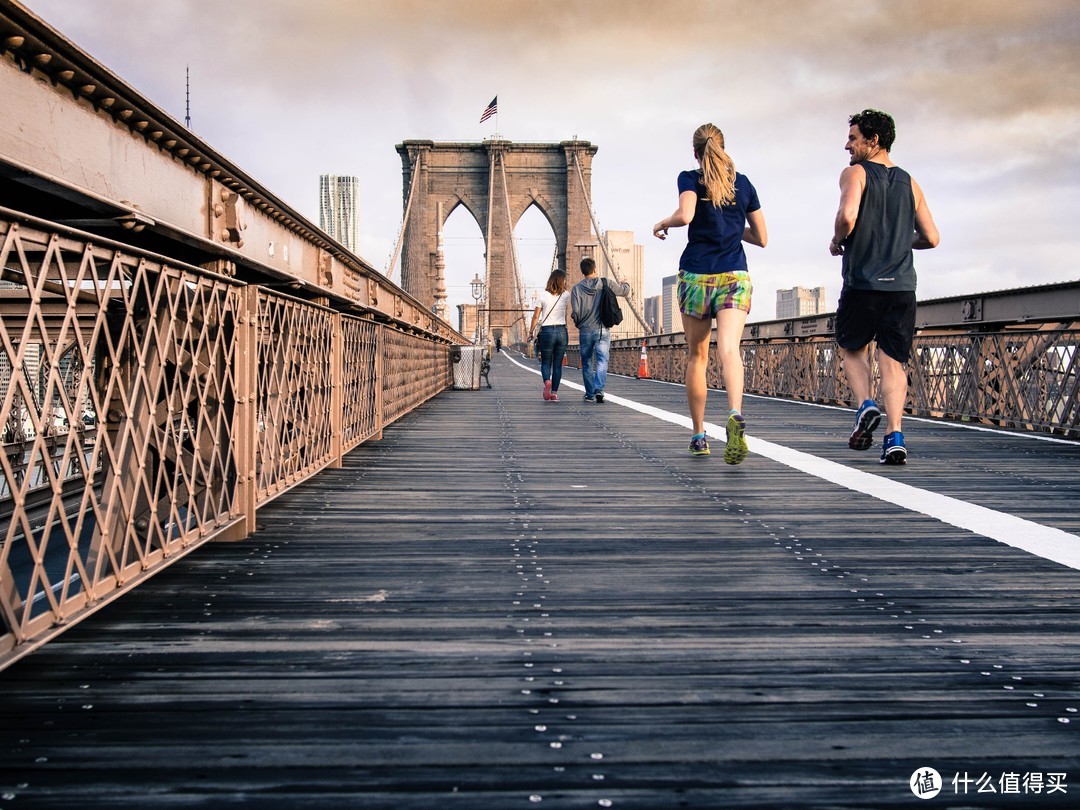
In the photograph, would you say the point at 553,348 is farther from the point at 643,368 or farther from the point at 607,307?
the point at 643,368

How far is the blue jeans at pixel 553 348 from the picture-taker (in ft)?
33.7

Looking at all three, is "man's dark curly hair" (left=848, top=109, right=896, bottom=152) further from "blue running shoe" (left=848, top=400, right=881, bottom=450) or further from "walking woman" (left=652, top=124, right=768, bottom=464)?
"blue running shoe" (left=848, top=400, right=881, bottom=450)

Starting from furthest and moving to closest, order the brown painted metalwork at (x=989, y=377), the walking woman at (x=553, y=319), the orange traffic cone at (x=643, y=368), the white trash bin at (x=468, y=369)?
the orange traffic cone at (x=643, y=368)
the white trash bin at (x=468, y=369)
the walking woman at (x=553, y=319)
the brown painted metalwork at (x=989, y=377)

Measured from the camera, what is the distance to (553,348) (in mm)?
10430

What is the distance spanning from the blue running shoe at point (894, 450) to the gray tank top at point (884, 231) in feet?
2.29

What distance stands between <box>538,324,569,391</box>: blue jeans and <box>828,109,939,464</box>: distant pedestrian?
5650 mm

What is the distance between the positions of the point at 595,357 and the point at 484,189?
57.5m

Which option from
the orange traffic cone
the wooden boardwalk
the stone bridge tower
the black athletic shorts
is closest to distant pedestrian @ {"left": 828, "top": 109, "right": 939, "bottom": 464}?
the black athletic shorts

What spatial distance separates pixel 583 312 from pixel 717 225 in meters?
5.07

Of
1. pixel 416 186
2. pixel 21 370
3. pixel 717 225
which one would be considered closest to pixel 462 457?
pixel 717 225

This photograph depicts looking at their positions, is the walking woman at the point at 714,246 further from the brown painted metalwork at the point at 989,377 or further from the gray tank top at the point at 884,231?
the brown painted metalwork at the point at 989,377

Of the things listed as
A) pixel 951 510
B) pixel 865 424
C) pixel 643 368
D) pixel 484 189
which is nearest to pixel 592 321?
pixel 865 424

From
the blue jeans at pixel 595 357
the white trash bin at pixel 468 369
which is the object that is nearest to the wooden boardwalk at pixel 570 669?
the blue jeans at pixel 595 357

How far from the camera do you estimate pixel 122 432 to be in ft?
6.63
